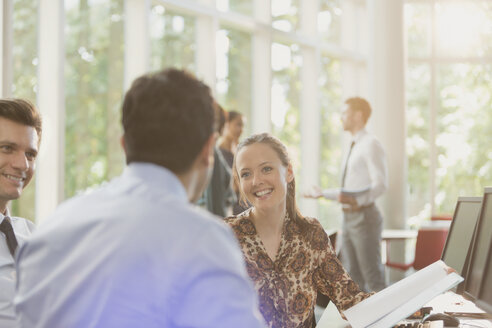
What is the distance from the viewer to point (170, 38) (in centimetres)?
612

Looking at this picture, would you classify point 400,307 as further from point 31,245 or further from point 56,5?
point 56,5

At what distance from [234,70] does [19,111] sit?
5066 mm

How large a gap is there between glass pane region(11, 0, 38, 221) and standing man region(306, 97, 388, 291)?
2.18m

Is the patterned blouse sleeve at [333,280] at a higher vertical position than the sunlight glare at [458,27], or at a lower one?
lower

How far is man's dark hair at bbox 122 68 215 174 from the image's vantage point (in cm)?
109

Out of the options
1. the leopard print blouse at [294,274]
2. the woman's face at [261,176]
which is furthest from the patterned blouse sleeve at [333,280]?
the woman's face at [261,176]

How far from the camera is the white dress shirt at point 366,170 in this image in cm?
566

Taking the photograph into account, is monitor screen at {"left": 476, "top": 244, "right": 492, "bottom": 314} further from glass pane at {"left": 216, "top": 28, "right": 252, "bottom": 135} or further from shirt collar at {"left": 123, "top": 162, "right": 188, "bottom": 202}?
glass pane at {"left": 216, "top": 28, "right": 252, "bottom": 135}

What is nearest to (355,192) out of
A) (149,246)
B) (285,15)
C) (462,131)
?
(285,15)

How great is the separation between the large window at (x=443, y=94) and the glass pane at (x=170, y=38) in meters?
4.47

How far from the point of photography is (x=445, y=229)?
657 centimetres

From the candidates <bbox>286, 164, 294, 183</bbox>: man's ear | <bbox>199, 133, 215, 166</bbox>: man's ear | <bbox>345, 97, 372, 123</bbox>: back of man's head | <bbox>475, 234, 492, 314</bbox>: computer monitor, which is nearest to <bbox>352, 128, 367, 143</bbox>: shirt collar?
<bbox>345, 97, 372, 123</bbox>: back of man's head

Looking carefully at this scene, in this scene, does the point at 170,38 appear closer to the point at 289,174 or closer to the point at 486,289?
the point at 289,174

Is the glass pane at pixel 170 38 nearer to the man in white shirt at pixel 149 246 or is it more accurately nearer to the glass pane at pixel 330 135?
the glass pane at pixel 330 135
